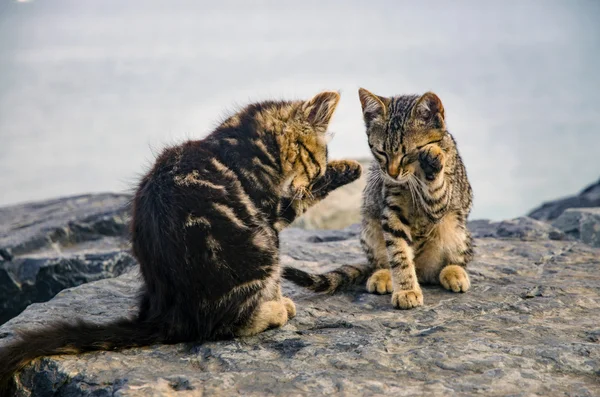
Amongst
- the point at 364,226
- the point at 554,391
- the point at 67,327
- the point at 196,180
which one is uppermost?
the point at 196,180

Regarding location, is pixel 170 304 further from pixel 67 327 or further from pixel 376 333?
pixel 376 333

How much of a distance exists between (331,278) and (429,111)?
1.31 meters

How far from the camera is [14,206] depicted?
9766 mm

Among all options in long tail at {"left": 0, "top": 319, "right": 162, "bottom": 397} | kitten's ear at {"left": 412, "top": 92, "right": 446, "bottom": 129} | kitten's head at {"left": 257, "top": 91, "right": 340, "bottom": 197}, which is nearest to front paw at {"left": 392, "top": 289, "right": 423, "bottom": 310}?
kitten's head at {"left": 257, "top": 91, "right": 340, "bottom": 197}

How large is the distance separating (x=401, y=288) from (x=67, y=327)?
2020 millimetres

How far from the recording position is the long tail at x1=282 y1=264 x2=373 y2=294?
4.40 metres

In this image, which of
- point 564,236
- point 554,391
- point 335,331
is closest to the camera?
point 554,391

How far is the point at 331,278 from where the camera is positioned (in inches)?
180

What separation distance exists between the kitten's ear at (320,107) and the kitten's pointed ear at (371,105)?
20cm

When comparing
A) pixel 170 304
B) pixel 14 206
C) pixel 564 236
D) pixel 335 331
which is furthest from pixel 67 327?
pixel 14 206

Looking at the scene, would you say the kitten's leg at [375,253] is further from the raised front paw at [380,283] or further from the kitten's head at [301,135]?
the kitten's head at [301,135]

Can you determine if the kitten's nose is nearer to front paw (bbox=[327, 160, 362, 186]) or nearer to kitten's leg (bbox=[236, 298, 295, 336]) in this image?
front paw (bbox=[327, 160, 362, 186])

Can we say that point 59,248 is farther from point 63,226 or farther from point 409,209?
point 409,209

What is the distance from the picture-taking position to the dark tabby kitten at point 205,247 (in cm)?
346
